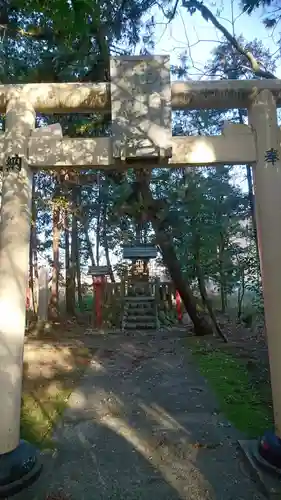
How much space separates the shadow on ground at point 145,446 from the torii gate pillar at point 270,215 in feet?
2.78

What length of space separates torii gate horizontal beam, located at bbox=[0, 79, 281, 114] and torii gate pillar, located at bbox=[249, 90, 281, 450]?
0.14m

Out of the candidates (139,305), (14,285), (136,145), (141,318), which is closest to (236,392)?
(14,285)

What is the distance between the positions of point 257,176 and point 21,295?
105 inches

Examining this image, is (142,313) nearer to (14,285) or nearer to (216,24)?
A: (216,24)

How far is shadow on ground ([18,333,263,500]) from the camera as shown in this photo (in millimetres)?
3359

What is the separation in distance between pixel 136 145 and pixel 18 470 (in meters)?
3.20

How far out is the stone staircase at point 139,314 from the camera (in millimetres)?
14188

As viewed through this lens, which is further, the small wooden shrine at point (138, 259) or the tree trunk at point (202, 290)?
the small wooden shrine at point (138, 259)

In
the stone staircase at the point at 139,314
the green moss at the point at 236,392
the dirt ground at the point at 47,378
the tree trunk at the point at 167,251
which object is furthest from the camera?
the stone staircase at the point at 139,314

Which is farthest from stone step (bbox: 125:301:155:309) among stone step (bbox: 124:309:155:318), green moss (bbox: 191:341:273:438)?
green moss (bbox: 191:341:273:438)

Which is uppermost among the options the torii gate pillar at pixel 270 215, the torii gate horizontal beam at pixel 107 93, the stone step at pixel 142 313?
the torii gate horizontal beam at pixel 107 93

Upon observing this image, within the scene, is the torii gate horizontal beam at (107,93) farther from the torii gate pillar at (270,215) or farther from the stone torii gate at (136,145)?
the torii gate pillar at (270,215)

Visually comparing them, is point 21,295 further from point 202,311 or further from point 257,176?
point 202,311

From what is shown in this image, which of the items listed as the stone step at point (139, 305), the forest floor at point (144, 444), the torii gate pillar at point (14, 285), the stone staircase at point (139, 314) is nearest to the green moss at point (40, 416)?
the forest floor at point (144, 444)
